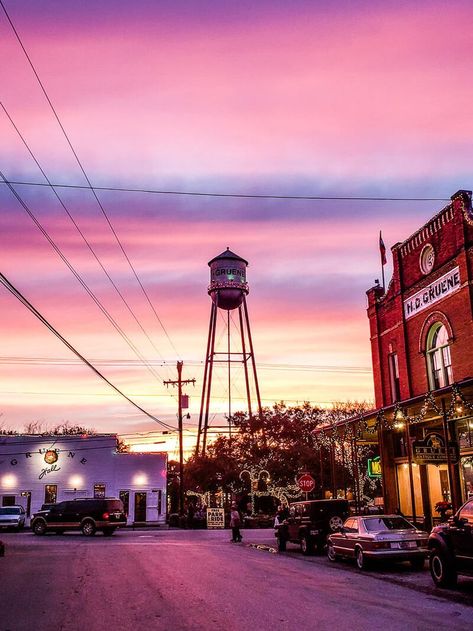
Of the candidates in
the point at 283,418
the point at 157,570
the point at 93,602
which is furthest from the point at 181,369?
the point at 93,602

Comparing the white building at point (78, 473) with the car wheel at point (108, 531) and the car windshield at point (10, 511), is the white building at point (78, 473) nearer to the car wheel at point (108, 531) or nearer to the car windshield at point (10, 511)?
the car windshield at point (10, 511)

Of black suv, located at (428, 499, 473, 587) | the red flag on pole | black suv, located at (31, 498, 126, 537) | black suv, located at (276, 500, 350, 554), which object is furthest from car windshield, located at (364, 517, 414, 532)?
black suv, located at (31, 498, 126, 537)

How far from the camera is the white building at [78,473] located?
51.1 metres

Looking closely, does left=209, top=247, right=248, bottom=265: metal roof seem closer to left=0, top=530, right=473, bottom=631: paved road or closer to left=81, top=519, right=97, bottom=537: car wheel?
left=81, top=519, right=97, bottom=537: car wheel

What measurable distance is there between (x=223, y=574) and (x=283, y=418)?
37.8 meters

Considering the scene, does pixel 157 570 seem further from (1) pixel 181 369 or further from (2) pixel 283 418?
(2) pixel 283 418

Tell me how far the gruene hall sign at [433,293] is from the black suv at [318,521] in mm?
9017

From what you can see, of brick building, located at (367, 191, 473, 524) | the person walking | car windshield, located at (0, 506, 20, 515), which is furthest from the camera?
car windshield, located at (0, 506, 20, 515)

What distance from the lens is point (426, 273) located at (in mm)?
26672

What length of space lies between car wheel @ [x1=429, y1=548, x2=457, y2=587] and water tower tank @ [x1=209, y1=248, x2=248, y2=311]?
113 ft

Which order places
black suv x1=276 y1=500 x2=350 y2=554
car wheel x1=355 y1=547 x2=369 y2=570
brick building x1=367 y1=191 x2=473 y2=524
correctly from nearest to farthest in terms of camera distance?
car wheel x1=355 y1=547 x2=369 y2=570, black suv x1=276 y1=500 x2=350 y2=554, brick building x1=367 y1=191 x2=473 y2=524

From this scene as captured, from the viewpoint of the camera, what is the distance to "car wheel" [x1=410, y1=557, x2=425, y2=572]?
16016mm

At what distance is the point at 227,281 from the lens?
46469 mm

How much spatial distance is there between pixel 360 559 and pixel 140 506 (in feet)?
124
